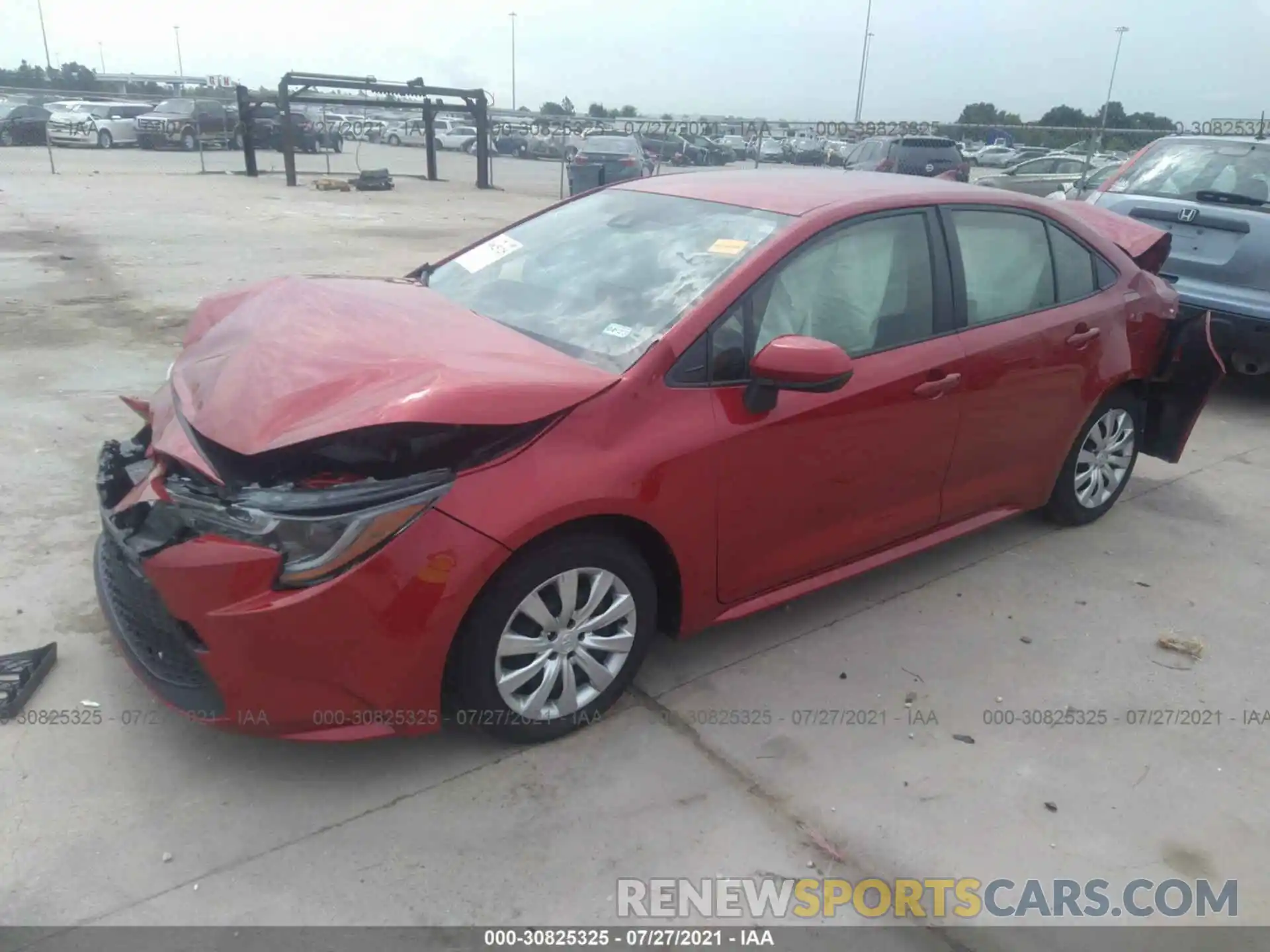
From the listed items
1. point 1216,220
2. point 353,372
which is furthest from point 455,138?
point 353,372

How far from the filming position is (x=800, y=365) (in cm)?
294

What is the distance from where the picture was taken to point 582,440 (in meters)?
2.79

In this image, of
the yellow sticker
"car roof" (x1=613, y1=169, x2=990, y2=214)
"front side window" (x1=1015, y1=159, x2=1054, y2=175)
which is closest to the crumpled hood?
the yellow sticker

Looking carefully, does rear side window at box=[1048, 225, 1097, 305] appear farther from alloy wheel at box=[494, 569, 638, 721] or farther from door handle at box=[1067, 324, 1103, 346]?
alloy wheel at box=[494, 569, 638, 721]

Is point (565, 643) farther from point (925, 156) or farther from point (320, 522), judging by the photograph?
point (925, 156)

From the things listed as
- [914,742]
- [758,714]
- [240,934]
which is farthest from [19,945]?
[914,742]

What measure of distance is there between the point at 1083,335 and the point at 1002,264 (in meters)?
0.57

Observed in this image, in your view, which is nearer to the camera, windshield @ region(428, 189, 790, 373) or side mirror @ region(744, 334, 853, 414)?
side mirror @ region(744, 334, 853, 414)

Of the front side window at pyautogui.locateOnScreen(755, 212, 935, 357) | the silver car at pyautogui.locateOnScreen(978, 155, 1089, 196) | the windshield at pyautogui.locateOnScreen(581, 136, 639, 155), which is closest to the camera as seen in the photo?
the front side window at pyautogui.locateOnScreen(755, 212, 935, 357)

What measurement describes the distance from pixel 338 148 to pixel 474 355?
35838 mm

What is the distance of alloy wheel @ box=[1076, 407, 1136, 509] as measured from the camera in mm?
4617

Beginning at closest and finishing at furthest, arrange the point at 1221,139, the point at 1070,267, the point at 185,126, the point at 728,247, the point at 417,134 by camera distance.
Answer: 1. the point at 728,247
2. the point at 1070,267
3. the point at 1221,139
4. the point at 185,126
5. the point at 417,134

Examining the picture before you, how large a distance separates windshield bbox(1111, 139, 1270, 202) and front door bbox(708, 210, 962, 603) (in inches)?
191

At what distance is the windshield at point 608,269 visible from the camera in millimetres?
3176
